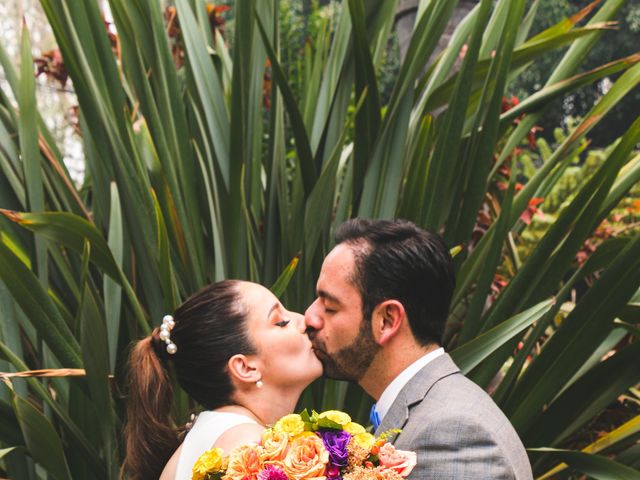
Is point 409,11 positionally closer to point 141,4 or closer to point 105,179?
point 141,4

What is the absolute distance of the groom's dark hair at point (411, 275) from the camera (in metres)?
2.30

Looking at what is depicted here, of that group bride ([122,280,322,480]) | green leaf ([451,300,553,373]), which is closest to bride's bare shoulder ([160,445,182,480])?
bride ([122,280,322,480])

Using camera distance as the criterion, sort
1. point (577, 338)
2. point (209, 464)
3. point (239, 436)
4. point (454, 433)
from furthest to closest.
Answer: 1. point (577, 338)
2. point (239, 436)
3. point (454, 433)
4. point (209, 464)

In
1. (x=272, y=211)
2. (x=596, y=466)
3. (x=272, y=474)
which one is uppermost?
(x=272, y=211)

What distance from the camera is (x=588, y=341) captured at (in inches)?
109

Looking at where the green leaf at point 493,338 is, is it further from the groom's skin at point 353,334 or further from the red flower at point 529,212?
the red flower at point 529,212

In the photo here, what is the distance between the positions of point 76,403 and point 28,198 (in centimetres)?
69

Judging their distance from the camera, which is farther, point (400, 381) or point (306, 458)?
point (400, 381)

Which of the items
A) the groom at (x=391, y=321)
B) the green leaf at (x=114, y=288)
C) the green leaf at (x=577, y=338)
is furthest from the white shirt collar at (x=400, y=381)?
the green leaf at (x=114, y=288)

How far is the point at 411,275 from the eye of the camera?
2299 mm

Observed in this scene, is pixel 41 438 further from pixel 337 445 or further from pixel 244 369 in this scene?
pixel 337 445

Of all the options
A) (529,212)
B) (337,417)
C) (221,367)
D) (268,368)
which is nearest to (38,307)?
(221,367)

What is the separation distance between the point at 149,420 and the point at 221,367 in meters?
0.26

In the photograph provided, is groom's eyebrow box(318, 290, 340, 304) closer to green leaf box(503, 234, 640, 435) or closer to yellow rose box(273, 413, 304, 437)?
yellow rose box(273, 413, 304, 437)
